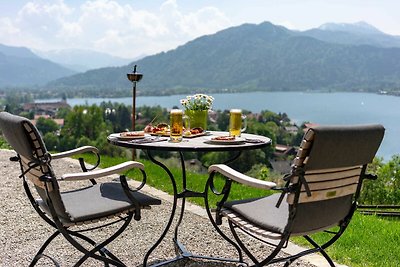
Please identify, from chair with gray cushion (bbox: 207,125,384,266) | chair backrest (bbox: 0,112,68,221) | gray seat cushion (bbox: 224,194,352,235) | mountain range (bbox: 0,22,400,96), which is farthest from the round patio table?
mountain range (bbox: 0,22,400,96)

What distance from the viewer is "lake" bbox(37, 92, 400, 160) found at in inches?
2739

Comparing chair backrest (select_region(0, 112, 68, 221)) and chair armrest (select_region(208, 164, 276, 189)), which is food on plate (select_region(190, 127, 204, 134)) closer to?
chair armrest (select_region(208, 164, 276, 189))

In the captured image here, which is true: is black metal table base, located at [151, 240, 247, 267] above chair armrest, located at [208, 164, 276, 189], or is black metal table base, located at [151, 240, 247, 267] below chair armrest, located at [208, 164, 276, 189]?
below

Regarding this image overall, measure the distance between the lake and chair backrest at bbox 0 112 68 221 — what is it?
51.6m

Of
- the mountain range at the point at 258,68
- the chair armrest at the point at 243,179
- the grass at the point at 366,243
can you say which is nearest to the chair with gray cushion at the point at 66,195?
the chair armrest at the point at 243,179

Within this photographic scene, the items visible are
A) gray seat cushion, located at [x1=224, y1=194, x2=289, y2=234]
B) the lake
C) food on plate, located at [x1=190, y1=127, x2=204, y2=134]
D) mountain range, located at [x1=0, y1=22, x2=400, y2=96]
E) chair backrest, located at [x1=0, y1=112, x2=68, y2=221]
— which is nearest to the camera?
chair backrest, located at [x1=0, y1=112, x2=68, y2=221]

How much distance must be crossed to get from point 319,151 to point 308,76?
462 feet

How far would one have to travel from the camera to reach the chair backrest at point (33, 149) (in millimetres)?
2217

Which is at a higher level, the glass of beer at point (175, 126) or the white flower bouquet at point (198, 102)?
the white flower bouquet at point (198, 102)

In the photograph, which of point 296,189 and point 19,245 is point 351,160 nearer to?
point 296,189

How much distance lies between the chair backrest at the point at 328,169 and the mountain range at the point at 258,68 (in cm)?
11338

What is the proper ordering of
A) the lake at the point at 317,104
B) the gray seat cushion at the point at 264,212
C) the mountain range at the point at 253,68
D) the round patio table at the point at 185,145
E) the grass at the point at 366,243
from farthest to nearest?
the mountain range at the point at 253,68 < the lake at the point at 317,104 < the grass at the point at 366,243 < the round patio table at the point at 185,145 < the gray seat cushion at the point at 264,212

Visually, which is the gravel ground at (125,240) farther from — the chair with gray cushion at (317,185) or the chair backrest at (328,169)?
the chair backrest at (328,169)

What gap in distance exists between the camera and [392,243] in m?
3.55
